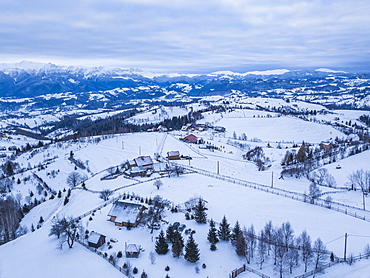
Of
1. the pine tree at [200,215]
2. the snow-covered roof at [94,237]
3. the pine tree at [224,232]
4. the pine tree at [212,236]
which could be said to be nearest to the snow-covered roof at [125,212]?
the snow-covered roof at [94,237]

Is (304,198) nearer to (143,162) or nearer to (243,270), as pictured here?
(243,270)

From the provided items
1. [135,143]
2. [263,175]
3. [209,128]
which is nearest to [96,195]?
[263,175]

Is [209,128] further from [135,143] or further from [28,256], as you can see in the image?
[28,256]

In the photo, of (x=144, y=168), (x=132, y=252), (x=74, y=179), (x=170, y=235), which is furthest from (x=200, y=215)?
(x=74, y=179)

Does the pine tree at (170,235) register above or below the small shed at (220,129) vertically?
above

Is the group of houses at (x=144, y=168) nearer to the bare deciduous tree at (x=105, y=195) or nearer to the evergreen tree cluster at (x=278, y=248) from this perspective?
the bare deciduous tree at (x=105, y=195)

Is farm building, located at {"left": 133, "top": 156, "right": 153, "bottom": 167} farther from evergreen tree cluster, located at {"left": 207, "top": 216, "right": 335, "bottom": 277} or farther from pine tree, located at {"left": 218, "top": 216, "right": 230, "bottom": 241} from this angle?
pine tree, located at {"left": 218, "top": 216, "right": 230, "bottom": 241}
